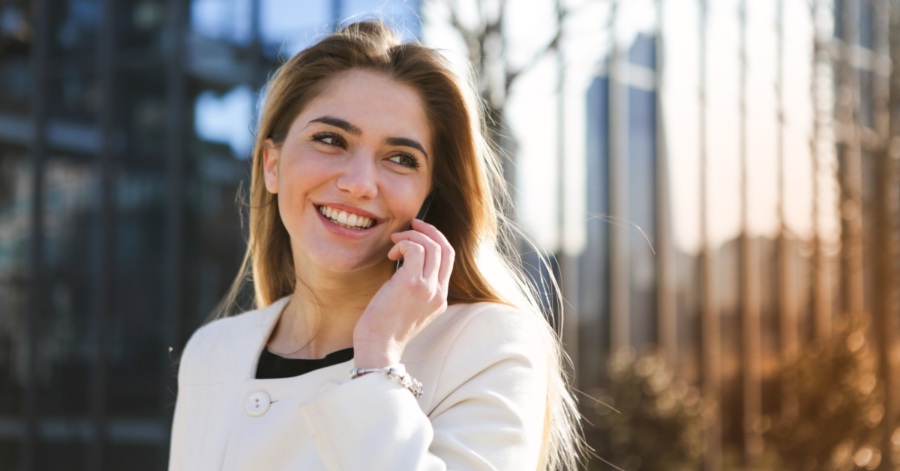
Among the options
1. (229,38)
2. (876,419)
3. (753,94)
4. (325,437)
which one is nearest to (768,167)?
(753,94)

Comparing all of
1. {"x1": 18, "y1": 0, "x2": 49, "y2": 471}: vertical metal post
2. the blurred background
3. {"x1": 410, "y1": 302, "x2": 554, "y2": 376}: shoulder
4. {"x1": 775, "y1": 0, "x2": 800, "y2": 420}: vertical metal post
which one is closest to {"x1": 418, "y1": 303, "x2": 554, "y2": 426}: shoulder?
{"x1": 410, "y1": 302, "x2": 554, "y2": 376}: shoulder

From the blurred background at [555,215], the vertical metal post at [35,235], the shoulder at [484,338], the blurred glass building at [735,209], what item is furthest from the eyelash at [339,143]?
the vertical metal post at [35,235]

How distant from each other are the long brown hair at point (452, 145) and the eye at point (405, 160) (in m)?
0.11

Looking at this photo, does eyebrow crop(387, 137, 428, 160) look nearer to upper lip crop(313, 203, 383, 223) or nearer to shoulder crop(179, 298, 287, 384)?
upper lip crop(313, 203, 383, 223)

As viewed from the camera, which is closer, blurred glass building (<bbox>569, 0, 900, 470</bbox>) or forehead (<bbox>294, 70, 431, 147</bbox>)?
forehead (<bbox>294, 70, 431, 147</bbox>)

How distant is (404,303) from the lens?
63.3 inches

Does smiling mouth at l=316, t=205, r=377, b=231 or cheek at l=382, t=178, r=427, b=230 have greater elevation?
cheek at l=382, t=178, r=427, b=230

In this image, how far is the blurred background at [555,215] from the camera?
24.3 feet

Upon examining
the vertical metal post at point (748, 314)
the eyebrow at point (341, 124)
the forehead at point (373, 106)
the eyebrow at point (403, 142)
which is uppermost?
the forehead at point (373, 106)

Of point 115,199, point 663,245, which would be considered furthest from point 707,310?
point 115,199

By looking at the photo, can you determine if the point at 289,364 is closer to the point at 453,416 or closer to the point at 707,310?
the point at 453,416

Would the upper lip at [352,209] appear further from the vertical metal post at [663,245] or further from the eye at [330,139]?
the vertical metal post at [663,245]

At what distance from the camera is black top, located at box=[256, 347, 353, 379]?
1951 millimetres

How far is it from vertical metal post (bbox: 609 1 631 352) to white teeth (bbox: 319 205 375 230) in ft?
22.8
